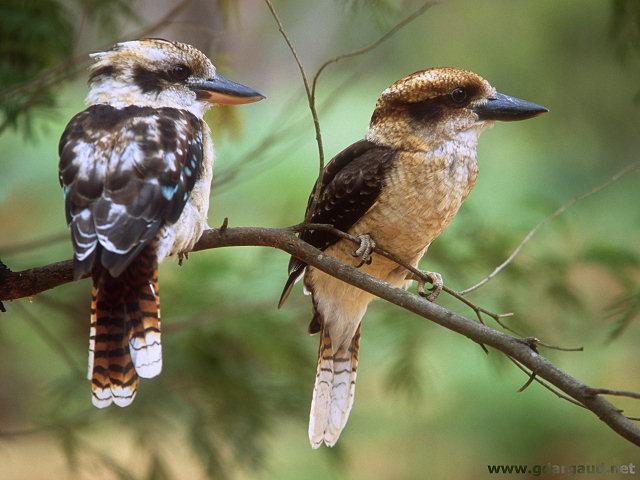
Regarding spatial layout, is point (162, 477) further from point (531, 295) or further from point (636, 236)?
point (636, 236)

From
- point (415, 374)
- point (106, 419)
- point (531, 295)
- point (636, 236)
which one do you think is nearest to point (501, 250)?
point (531, 295)

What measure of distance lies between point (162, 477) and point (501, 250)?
1.59m

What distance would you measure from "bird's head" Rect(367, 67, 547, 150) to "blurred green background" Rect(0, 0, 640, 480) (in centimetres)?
15

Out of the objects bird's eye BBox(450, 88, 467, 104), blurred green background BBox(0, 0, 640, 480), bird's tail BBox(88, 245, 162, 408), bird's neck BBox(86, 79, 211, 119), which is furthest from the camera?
blurred green background BBox(0, 0, 640, 480)

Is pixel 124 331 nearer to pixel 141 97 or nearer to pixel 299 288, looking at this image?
pixel 141 97

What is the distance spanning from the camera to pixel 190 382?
9.98 feet

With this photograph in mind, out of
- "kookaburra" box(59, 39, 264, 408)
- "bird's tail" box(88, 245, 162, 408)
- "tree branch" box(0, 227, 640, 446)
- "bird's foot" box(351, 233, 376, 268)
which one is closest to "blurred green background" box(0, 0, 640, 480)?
"kookaburra" box(59, 39, 264, 408)

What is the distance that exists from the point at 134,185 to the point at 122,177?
0.10ft

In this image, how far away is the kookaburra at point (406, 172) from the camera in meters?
1.85

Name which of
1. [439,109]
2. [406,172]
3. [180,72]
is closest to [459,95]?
[439,109]

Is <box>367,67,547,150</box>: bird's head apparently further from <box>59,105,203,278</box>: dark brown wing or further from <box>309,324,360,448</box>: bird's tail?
<box>309,324,360,448</box>: bird's tail

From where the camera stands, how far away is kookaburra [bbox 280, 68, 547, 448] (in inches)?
72.9

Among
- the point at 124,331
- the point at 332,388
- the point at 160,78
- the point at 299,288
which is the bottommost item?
the point at 299,288

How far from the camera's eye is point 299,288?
3.31 meters
